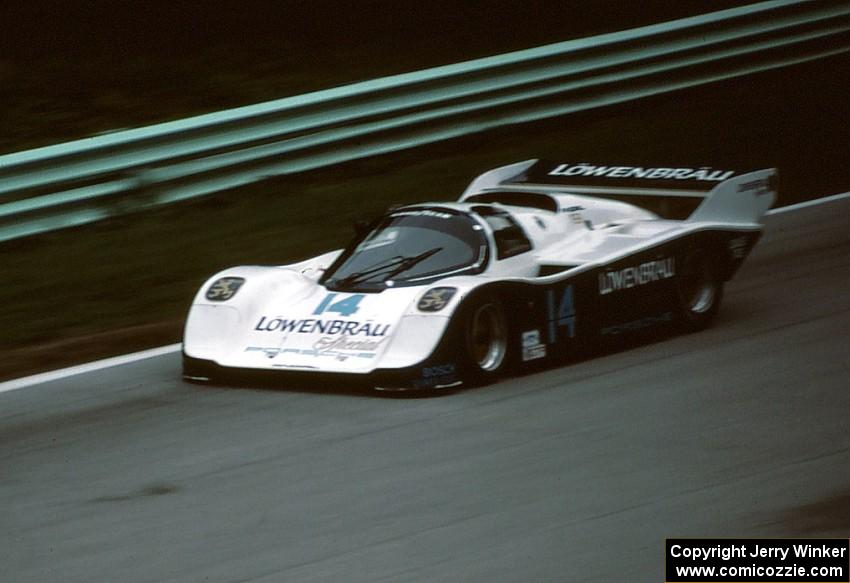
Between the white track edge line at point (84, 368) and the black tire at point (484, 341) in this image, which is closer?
the black tire at point (484, 341)

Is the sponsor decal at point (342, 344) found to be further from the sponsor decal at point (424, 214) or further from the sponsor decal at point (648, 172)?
the sponsor decal at point (648, 172)

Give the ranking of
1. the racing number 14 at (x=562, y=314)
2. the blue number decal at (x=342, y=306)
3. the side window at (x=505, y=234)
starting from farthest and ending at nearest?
the side window at (x=505, y=234) → the racing number 14 at (x=562, y=314) → the blue number decal at (x=342, y=306)

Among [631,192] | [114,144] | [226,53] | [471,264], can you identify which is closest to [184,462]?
[471,264]

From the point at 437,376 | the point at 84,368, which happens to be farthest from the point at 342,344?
the point at 84,368

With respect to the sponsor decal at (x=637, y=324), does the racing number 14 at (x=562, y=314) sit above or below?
above

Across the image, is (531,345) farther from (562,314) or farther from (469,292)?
(469,292)

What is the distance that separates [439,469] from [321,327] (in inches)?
64.7

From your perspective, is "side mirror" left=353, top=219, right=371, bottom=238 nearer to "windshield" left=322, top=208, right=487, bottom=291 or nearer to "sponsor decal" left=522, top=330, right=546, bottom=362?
"windshield" left=322, top=208, right=487, bottom=291

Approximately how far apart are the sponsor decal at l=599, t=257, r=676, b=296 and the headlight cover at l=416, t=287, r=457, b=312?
44.3 inches

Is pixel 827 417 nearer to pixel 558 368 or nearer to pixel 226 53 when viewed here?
pixel 558 368

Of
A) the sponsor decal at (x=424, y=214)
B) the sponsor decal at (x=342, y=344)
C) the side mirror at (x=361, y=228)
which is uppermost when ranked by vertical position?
the sponsor decal at (x=424, y=214)

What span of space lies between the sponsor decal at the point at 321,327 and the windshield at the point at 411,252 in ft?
1.17

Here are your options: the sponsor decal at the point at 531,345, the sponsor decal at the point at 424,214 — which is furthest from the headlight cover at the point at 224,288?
the sponsor decal at the point at 531,345

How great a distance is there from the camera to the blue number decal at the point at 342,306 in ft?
26.2
